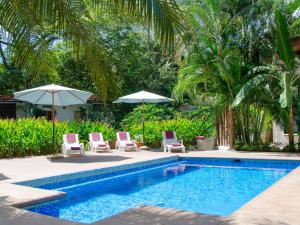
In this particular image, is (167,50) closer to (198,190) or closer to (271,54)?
(198,190)

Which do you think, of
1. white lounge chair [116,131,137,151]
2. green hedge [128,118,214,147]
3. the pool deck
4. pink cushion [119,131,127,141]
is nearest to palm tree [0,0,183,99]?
the pool deck

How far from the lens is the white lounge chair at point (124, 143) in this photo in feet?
55.3

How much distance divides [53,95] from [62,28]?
32.7 feet

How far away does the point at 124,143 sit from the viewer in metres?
17.1

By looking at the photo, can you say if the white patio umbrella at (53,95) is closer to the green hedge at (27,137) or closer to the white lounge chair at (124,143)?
the green hedge at (27,137)

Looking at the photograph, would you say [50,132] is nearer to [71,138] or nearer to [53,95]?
[71,138]

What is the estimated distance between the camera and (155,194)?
9.81 m

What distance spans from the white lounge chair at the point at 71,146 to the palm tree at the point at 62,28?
29.8 feet

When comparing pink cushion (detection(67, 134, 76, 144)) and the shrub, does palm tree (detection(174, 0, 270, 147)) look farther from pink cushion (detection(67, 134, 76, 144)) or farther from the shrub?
the shrub

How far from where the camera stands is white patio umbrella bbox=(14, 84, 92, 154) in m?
13.8

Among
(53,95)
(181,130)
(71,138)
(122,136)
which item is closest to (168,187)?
(71,138)

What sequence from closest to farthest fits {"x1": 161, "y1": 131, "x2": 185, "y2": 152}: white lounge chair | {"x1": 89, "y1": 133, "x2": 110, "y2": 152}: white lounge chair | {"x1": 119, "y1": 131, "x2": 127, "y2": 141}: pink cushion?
1. {"x1": 89, "y1": 133, "x2": 110, "y2": 152}: white lounge chair
2. {"x1": 161, "y1": 131, "x2": 185, "y2": 152}: white lounge chair
3. {"x1": 119, "y1": 131, "x2": 127, "y2": 141}: pink cushion

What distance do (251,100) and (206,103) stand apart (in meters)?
2.56

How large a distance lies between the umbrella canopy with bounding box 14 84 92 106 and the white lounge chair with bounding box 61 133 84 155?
1423 millimetres
